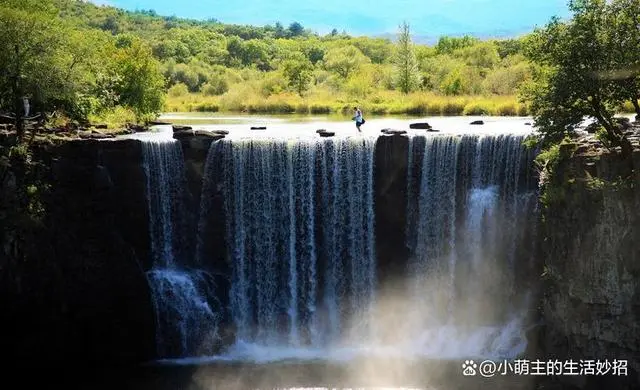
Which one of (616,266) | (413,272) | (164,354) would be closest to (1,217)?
(164,354)

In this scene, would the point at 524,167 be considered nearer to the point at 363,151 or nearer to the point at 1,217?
the point at 363,151

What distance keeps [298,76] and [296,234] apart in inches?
1415

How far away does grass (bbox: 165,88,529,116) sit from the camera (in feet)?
141

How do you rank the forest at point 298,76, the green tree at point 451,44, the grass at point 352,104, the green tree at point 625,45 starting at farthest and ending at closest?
the green tree at point 451,44 → the grass at point 352,104 → the forest at point 298,76 → the green tree at point 625,45

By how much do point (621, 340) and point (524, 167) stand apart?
23.5 feet

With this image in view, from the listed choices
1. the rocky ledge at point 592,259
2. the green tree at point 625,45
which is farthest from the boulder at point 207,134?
the green tree at point 625,45

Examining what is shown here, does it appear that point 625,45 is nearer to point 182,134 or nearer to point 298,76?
point 182,134

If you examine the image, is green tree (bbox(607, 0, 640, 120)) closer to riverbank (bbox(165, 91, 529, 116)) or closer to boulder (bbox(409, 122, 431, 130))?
boulder (bbox(409, 122, 431, 130))

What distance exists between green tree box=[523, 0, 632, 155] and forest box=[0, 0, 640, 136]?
4cm

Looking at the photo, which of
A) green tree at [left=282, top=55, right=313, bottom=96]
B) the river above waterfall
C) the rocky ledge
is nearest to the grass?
the river above waterfall

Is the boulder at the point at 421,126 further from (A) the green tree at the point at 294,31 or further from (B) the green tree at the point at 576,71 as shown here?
(A) the green tree at the point at 294,31

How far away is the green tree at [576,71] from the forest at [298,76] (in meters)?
0.04

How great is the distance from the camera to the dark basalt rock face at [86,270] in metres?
26.3

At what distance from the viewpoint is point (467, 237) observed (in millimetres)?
27406
